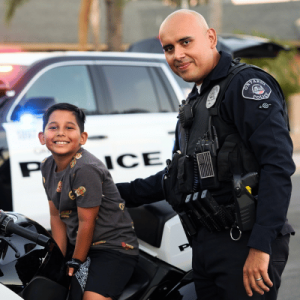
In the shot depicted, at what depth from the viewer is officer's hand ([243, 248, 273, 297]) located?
1.71 meters

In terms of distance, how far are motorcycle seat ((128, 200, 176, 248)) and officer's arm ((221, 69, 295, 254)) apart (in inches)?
29.4

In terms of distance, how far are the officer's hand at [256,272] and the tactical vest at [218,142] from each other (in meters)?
0.28

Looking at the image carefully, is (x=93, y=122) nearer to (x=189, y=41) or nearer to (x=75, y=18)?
(x=189, y=41)

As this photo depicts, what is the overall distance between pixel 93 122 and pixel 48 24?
15232 millimetres

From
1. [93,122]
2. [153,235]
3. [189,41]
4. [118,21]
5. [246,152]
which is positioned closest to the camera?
[246,152]

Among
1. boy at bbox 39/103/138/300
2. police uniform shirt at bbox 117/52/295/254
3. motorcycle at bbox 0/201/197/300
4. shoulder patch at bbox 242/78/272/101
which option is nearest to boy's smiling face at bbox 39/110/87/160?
boy at bbox 39/103/138/300

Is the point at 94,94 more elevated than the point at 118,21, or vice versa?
the point at 118,21

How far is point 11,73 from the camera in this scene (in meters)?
4.12

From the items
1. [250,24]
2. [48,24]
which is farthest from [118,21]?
[250,24]

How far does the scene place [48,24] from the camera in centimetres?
1841

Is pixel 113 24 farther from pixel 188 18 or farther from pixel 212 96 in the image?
pixel 212 96

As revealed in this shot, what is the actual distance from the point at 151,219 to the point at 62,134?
650 millimetres

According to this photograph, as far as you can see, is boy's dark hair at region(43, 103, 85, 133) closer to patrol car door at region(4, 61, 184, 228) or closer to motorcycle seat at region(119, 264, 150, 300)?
motorcycle seat at region(119, 264, 150, 300)


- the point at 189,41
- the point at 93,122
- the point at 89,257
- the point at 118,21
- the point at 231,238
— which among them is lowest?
the point at 89,257
